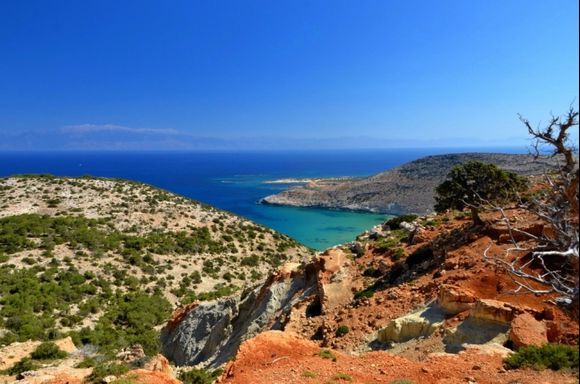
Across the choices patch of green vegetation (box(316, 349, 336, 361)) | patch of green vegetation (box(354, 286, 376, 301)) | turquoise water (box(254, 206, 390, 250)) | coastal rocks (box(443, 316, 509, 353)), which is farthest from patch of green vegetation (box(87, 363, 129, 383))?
turquoise water (box(254, 206, 390, 250))

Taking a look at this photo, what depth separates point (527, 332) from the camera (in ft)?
36.0

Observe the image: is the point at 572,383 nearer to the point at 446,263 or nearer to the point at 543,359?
the point at 543,359

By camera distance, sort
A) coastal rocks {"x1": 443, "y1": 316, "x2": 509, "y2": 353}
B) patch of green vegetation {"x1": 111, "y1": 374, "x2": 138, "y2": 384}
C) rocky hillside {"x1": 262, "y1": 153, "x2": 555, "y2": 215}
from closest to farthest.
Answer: patch of green vegetation {"x1": 111, "y1": 374, "x2": 138, "y2": 384} → coastal rocks {"x1": 443, "y1": 316, "x2": 509, "y2": 353} → rocky hillside {"x1": 262, "y1": 153, "x2": 555, "y2": 215}

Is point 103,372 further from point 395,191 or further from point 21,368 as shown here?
point 395,191

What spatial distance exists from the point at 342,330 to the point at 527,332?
6205 mm

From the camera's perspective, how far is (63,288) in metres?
28.2

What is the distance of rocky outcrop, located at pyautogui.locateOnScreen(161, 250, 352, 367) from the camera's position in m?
19.1

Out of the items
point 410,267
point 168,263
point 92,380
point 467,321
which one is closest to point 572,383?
point 467,321

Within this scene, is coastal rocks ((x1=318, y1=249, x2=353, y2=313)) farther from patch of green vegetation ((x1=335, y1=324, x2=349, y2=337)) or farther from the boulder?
the boulder

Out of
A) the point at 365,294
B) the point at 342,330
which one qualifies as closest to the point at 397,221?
the point at 365,294

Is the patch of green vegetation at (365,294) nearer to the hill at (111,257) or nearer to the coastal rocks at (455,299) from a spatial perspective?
the coastal rocks at (455,299)

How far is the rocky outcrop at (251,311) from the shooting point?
62.7ft

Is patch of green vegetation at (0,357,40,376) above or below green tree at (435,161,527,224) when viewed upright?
below

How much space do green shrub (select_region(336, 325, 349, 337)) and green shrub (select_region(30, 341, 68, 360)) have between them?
12.9m
